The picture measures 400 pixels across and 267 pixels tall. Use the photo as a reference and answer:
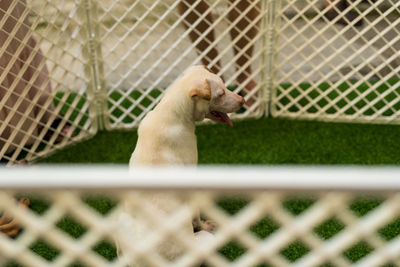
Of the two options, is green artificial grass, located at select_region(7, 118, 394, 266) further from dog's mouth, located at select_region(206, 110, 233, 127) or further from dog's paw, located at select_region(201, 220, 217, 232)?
dog's mouth, located at select_region(206, 110, 233, 127)

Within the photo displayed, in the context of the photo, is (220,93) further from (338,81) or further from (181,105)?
(338,81)

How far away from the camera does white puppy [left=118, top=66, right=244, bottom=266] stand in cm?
151

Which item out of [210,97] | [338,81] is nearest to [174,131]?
[210,97]

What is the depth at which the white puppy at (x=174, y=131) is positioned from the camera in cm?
151

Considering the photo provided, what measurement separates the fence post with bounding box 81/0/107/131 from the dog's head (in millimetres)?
1058

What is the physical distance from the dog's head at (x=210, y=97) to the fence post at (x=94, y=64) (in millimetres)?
1058

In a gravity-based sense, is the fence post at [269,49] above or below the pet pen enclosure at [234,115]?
above

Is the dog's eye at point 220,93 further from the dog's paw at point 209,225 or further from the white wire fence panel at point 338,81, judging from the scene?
the white wire fence panel at point 338,81

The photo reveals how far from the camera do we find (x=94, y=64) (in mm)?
2604

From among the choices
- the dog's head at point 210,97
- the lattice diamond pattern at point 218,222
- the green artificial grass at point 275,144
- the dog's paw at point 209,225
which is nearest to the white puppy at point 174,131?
the dog's head at point 210,97

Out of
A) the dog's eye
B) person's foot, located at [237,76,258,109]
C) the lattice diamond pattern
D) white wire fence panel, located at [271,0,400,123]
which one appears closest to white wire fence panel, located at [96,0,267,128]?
person's foot, located at [237,76,258,109]

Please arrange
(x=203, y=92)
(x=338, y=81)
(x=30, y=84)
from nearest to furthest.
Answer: (x=203, y=92) → (x=30, y=84) → (x=338, y=81)

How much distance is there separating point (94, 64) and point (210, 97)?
1.28 m

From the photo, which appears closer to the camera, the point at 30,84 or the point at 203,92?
the point at 203,92
